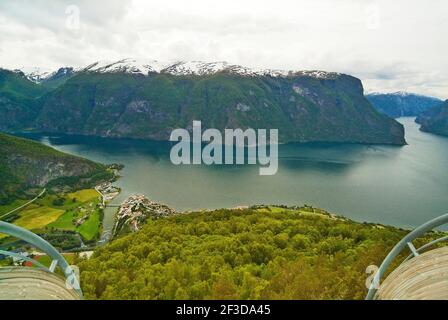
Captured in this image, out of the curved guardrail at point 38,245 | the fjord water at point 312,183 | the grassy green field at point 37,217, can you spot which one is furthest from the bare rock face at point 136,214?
the curved guardrail at point 38,245

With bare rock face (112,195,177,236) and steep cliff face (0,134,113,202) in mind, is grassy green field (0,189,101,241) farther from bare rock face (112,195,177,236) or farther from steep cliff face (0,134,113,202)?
steep cliff face (0,134,113,202)

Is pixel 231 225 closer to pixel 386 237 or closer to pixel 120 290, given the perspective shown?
pixel 386 237

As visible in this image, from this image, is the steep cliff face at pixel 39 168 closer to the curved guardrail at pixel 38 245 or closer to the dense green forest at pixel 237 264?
the dense green forest at pixel 237 264

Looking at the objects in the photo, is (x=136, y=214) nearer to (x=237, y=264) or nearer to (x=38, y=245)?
(x=237, y=264)
